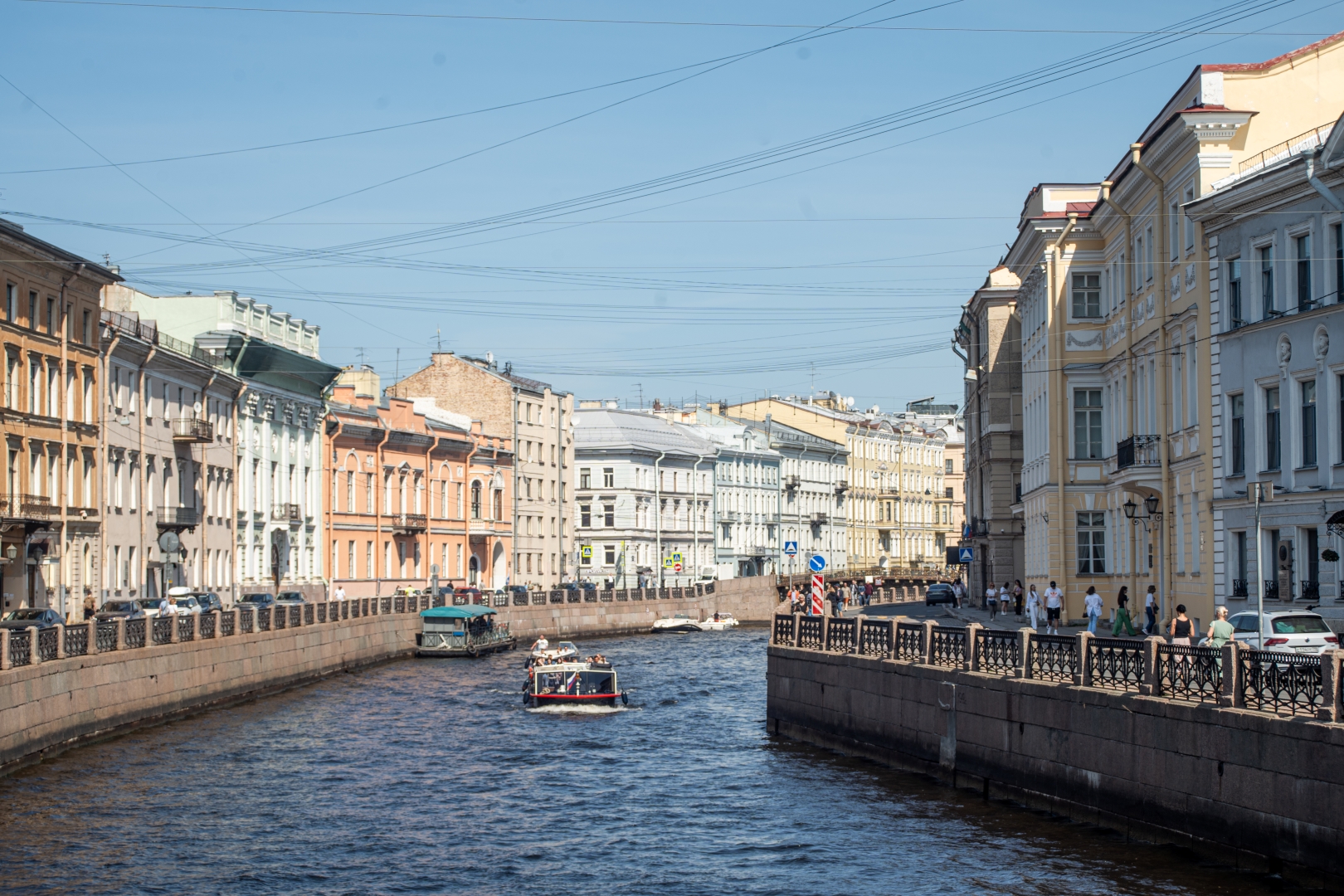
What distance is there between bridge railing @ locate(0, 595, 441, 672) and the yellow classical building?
70.6ft

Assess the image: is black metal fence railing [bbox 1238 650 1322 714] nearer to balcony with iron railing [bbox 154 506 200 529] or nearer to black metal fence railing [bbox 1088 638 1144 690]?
black metal fence railing [bbox 1088 638 1144 690]

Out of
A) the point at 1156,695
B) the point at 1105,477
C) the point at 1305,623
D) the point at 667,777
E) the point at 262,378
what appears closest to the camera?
the point at 1156,695

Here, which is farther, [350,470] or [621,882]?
[350,470]

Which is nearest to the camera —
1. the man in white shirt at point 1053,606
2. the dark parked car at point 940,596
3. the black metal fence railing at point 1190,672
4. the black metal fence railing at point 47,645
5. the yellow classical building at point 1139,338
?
the black metal fence railing at point 1190,672

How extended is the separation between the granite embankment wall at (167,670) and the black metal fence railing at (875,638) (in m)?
13.8

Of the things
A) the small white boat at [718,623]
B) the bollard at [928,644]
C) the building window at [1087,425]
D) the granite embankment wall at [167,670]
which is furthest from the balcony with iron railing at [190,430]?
the bollard at [928,644]

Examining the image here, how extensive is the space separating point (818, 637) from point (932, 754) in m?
6.81

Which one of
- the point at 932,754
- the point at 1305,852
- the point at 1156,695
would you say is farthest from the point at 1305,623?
the point at 1305,852

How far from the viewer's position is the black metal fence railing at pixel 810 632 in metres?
33.1

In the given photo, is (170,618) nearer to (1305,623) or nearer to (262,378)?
(1305,623)

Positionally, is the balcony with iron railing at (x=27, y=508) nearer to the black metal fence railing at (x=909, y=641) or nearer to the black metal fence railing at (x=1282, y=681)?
the black metal fence railing at (x=909, y=641)

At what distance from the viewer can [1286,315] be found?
30.9 m

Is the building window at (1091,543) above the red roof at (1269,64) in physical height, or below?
below

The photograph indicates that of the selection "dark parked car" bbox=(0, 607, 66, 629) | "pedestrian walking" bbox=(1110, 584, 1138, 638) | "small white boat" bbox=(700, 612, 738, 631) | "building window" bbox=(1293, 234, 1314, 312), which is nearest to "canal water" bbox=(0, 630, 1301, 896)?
"dark parked car" bbox=(0, 607, 66, 629)
